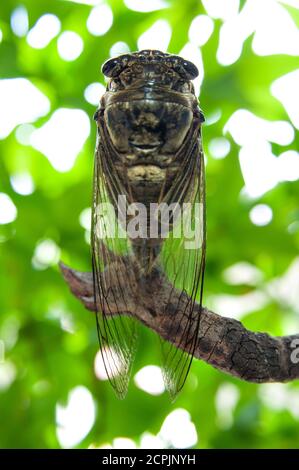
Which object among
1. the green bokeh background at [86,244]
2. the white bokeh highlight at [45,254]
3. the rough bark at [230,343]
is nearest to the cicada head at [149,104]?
the rough bark at [230,343]

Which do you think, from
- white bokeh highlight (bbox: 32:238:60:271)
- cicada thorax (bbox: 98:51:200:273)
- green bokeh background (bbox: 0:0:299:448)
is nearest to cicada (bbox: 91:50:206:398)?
cicada thorax (bbox: 98:51:200:273)

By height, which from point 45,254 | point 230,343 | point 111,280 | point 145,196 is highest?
point 45,254

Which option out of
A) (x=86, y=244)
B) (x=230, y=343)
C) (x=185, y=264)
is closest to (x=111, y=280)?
(x=185, y=264)

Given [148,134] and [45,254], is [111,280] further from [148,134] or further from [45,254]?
[45,254]

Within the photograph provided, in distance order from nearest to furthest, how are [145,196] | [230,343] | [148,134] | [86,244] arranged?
[230,343] < [148,134] < [145,196] < [86,244]

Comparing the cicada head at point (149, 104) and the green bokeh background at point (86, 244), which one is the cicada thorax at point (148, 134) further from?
the green bokeh background at point (86, 244)
